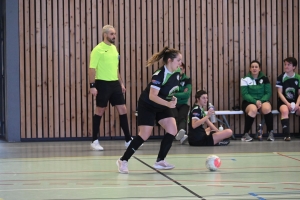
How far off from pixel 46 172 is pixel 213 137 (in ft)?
14.3

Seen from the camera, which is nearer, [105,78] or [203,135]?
[105,78]

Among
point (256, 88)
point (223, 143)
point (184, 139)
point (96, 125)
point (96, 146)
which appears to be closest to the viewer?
point (96, 125)

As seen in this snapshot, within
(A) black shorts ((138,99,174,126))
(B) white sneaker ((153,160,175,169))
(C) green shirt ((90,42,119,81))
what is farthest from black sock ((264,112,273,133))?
(A) black shorts ((138,99,174,126))

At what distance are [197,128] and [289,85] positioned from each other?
2.87m

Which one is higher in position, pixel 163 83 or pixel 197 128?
pixel 163 83

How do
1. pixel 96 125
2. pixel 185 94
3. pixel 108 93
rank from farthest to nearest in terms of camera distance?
pixel 185 94 → pixel 96 125 → pixel 108 93

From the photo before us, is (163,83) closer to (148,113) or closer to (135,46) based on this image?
(148,113)

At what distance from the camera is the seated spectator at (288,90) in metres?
13.2

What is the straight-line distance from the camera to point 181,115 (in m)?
12.8

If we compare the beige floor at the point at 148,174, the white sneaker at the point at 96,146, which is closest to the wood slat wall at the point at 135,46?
the beige floor at the point at 148,174

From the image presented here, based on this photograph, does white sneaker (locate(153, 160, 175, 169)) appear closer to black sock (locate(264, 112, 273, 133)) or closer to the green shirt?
the green shirt

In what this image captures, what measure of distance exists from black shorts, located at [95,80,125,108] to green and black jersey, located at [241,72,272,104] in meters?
3.46

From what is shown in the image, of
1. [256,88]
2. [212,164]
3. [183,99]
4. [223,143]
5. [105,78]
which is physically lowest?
[223,143]

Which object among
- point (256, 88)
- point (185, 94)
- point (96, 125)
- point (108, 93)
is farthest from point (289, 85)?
point (96, 125)
